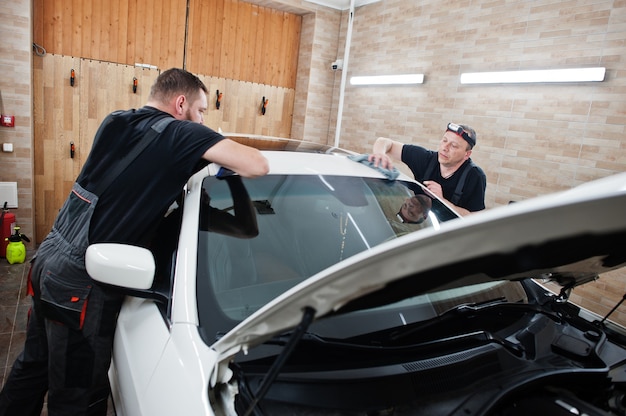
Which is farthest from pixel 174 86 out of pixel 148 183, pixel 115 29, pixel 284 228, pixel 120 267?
pixel 115 29

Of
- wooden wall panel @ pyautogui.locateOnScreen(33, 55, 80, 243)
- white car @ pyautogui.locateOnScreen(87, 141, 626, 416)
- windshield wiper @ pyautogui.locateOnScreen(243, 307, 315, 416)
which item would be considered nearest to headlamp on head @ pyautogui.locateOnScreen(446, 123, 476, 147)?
white car @ pyautogui.locateOnScreen(87, 141, 626, 416)

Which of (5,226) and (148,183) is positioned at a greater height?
(148,183)

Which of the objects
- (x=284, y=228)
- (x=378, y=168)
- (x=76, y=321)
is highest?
(x=378, y=168)

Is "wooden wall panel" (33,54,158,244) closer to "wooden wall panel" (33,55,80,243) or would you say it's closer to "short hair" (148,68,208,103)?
"wooden wall panel" (33,55,80,243)

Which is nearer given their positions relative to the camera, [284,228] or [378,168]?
[284,228]

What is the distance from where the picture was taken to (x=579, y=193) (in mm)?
578

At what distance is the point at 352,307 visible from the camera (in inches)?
30.0

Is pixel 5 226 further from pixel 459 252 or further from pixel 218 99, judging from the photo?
pixel 459 252

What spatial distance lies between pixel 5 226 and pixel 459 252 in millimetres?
4972

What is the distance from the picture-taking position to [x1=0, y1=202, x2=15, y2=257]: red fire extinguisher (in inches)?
167

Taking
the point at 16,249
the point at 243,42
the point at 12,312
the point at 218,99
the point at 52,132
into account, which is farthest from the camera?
the point at 243,42

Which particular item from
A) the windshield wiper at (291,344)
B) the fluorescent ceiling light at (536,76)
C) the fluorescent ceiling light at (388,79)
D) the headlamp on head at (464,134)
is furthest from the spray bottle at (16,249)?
the fluorescent ceiling light at (536,76)

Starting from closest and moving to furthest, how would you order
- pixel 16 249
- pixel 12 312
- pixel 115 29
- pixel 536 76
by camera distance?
pixel 12 312, pixel 536 76, pixel 16 249, pixel 115 29

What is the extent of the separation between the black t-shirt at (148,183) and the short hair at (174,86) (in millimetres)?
318
